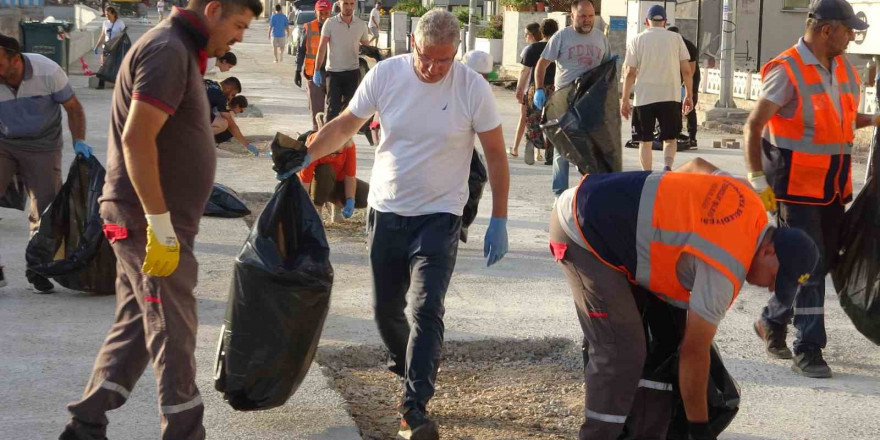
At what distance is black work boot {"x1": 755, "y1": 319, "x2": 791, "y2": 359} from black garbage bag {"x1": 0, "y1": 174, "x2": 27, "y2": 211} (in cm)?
457

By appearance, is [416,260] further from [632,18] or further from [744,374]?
[632,18]

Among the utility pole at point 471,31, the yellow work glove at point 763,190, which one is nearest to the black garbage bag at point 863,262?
the yellow work glove at point 763,190

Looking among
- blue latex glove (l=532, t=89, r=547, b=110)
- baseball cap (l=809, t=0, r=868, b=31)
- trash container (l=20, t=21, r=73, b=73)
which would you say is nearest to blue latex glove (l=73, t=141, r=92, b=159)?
baseball cap (l=809, t=0, r=868, b=31)

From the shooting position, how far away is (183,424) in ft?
12.3

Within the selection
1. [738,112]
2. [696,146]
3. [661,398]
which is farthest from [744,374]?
[738,112]

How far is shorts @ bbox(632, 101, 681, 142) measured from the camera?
1057 centimetres

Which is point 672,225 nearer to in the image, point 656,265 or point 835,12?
point 656,265

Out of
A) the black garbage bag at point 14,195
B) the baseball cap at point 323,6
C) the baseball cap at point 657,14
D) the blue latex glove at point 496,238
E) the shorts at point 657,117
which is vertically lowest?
the black garbage bag at point 14,195

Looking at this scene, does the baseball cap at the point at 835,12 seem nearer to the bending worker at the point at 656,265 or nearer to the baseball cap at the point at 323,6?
the bending worker at the point at 656,265

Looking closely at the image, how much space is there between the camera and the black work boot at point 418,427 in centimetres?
436

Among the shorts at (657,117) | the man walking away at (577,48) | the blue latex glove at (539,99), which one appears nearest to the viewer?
the man walking away at (577,48)

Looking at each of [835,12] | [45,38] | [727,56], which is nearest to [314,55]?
[727,56]

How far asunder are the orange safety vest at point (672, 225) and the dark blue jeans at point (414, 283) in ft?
2.71

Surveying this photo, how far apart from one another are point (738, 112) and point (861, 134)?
8.79 ft
